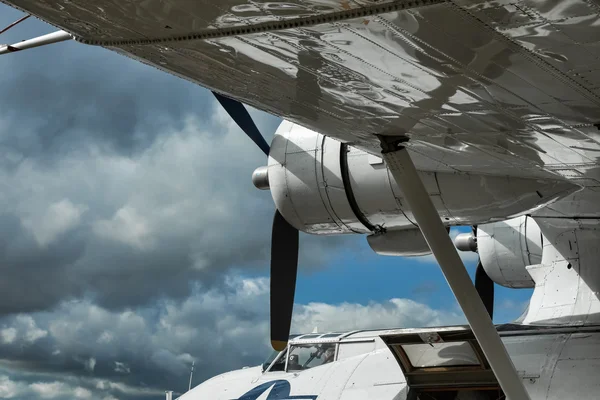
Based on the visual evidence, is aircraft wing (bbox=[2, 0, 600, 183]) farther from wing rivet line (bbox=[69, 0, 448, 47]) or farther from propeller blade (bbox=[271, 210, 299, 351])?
propeller blade (bbox=[271, 210, 299, 351])

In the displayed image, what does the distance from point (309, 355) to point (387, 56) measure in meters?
8.16

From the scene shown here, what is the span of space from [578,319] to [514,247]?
3.65 m

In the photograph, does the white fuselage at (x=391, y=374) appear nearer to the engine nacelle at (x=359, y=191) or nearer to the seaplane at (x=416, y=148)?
the seaplane at (x=416, y=148)

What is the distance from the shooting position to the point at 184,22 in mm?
4699

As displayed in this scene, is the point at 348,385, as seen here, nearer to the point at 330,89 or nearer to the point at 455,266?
the point at 455,266

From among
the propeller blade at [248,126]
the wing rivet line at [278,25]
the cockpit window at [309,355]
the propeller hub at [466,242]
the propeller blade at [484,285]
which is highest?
the propeller blade at [248,126]

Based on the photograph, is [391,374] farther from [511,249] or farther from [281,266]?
[511,249]

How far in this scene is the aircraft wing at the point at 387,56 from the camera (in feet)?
14.6

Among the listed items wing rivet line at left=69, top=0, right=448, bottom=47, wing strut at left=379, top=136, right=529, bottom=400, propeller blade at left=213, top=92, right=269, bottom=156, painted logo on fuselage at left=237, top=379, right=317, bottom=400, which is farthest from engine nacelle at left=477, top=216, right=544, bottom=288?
wing rivet line at left=69, top=0, right=448, bottom=47

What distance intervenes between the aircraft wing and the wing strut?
31 centimetres

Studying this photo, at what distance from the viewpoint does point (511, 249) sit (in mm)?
14422

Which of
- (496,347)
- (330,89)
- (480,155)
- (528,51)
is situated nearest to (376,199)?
(480,155)

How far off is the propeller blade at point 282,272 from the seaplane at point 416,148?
2 cm

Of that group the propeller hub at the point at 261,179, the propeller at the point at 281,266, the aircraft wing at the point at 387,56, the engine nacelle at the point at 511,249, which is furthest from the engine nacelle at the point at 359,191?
the engine nacelle at the point at 511,249
